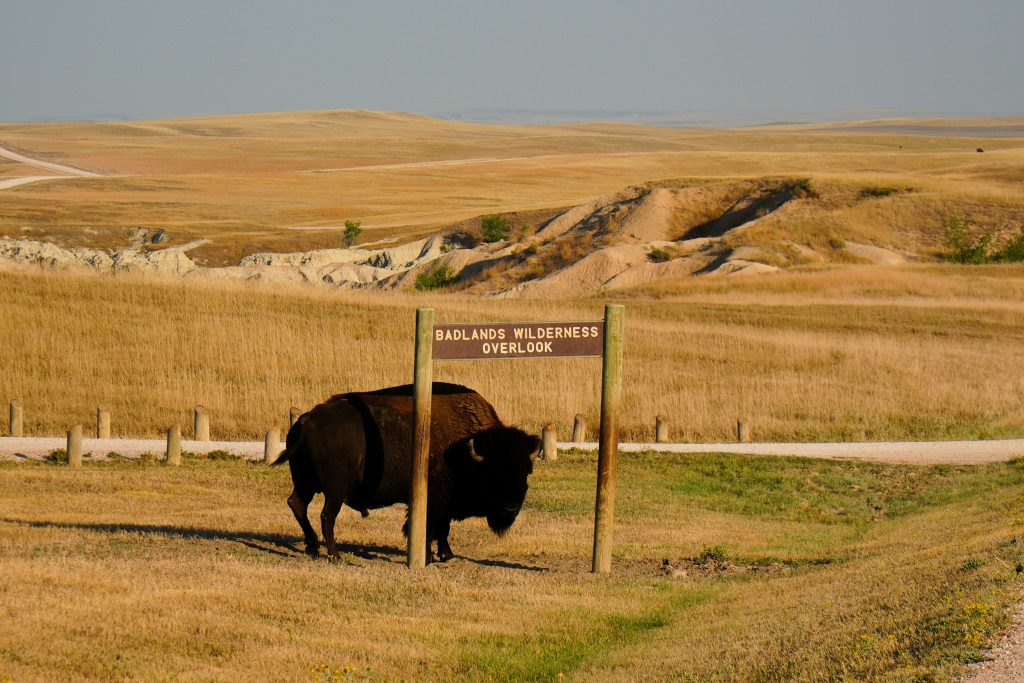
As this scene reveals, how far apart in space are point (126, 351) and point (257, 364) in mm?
3518

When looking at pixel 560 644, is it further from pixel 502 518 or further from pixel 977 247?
pixel 977 247

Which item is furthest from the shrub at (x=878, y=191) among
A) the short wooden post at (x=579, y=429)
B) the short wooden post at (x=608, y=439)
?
the short wooden post at (x=608, y=439)

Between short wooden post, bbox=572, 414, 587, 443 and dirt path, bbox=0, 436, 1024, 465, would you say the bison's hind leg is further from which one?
short wooden post, bbox=572, 414, 587, 443

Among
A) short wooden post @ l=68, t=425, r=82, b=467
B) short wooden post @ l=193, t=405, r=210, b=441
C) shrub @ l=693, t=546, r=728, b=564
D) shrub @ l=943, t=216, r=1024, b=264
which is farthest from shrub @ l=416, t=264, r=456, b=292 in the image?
shrub @ l=693, t=546, r=728, b=564

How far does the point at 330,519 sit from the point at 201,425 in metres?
13.4

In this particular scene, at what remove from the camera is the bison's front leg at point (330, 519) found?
13.5 m

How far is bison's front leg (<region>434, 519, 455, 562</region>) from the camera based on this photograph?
14242 mm

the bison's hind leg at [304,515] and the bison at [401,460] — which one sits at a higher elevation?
→ the bison at [401,460]

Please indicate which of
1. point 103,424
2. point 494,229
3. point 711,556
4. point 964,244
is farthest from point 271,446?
point 494,229

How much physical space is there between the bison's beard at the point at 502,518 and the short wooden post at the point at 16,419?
15.6 metres

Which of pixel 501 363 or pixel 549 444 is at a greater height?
pixel 549 444

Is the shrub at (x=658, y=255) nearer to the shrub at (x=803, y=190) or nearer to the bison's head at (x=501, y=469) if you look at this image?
the shrub at (x=803, y=190)

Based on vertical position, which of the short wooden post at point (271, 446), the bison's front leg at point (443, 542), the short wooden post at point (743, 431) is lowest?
the short wooden post at point (743, 431)

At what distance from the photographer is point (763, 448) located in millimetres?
26219
